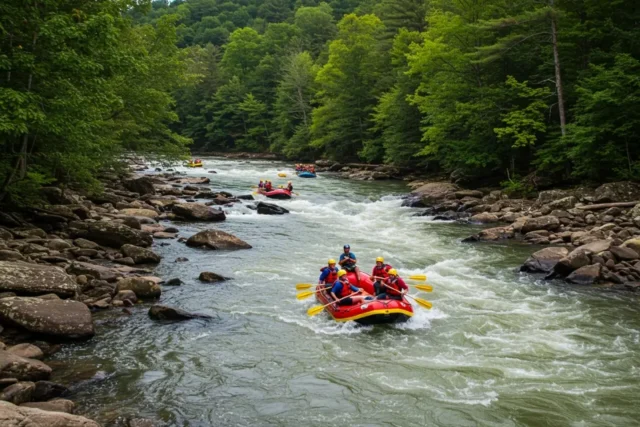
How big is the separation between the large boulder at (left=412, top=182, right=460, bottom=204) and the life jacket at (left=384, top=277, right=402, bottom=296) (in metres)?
15.5

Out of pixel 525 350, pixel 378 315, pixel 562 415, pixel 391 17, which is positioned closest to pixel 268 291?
pixel 378 315

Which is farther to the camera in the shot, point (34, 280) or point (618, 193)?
point (618, 193)

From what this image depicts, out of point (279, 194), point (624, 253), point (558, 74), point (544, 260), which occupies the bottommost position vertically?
point (544, 260)

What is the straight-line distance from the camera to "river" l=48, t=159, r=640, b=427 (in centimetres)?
727

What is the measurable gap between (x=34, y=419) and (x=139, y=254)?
912 centimetres

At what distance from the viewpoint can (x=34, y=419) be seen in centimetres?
557

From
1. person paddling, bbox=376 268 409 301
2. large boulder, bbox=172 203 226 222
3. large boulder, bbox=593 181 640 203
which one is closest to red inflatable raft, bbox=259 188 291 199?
large boulder, bbox=172 203 226 222

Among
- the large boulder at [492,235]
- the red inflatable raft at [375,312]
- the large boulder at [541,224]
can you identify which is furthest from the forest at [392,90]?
the red inflatable raft at [375,312]

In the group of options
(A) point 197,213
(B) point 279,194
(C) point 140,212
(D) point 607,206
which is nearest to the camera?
(D) point 607,206

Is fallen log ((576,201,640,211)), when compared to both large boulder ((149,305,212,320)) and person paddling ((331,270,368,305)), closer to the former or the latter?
person paddling ((331,270,368,305))

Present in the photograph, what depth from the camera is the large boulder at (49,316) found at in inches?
336

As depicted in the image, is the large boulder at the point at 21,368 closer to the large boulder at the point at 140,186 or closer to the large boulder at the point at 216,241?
the large boulder at the point at 216,241

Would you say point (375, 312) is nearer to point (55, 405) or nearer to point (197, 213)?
point (55, 405)

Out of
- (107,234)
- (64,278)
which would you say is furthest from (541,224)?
(64,278)
